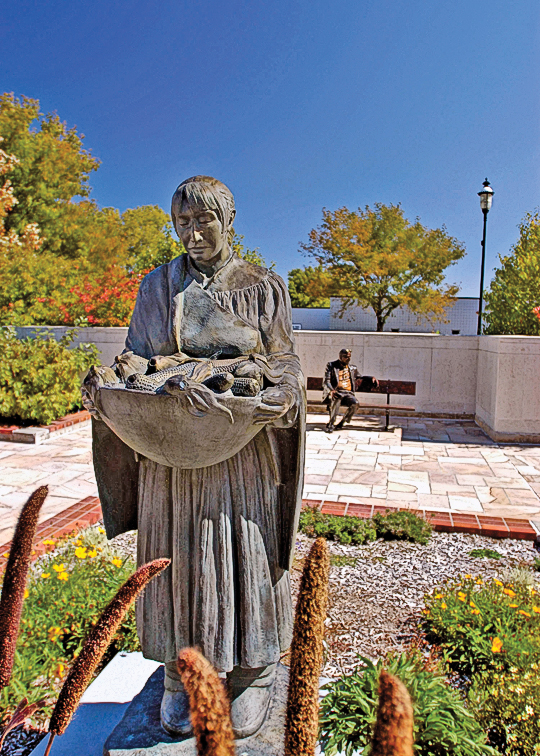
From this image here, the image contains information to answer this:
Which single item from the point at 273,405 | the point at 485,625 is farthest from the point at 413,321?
the point at 273,405

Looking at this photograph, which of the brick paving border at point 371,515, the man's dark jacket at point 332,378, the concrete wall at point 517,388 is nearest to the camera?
the brick paving border at point 371,515

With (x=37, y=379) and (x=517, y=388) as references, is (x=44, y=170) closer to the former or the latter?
(x=37, y=379)

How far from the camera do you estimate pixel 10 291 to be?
54.5 ft

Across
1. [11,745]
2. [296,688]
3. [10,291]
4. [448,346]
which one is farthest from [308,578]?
[10,291]

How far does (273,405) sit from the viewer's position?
1685 mm

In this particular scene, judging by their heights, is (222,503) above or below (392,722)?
below

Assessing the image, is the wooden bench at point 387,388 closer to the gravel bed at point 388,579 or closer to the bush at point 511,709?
the gravel bed at point 388,579

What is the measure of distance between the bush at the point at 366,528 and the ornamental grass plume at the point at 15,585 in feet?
13.5

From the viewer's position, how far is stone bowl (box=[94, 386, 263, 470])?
5.02 ft

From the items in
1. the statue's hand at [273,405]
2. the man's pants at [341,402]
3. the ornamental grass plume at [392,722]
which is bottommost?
the man's pants at [341,402]

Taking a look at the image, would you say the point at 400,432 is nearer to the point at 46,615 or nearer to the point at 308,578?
the point at 46,615

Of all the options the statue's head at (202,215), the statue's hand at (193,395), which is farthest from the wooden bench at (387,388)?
the statue's hand at (193,395)

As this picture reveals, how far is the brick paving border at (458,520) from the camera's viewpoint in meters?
4.92

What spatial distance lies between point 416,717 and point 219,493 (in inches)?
54.5
